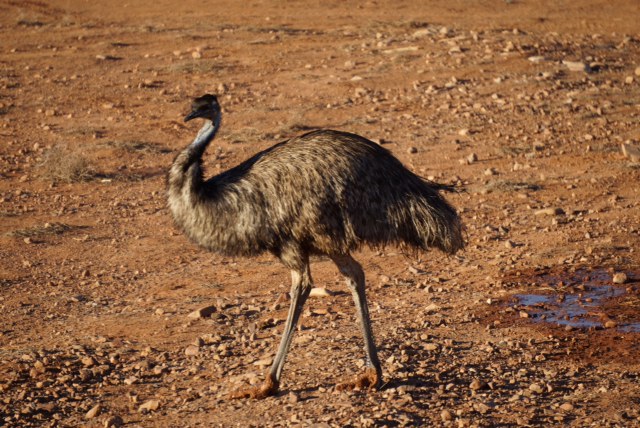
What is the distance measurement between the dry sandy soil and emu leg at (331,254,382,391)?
3.1 inches

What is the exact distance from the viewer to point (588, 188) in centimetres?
1084

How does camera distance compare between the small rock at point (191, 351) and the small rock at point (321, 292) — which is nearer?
the small rock at point (191, 351)

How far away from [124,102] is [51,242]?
467 centimetres

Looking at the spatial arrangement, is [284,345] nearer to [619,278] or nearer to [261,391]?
[261,391]

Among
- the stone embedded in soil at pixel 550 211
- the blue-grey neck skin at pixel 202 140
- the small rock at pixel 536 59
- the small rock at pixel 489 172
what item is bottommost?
the stone embedded in soil at pixel 550 211

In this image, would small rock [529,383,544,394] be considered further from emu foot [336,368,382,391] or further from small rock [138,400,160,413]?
small rock [138,400,160,413]

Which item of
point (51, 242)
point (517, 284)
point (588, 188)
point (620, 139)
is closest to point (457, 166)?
point (588, 188)

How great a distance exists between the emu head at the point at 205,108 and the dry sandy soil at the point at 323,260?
168cm

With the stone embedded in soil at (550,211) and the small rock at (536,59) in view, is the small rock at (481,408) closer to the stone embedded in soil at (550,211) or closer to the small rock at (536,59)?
the stone embedded in soil at (550,211)

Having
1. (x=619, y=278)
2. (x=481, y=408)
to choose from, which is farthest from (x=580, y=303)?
(x=481, y=408)

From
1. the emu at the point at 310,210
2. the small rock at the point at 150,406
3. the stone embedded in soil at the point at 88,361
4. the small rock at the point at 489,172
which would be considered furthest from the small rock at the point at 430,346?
the small rock at the point at 489,172

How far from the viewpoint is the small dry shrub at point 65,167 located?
37.5 ft

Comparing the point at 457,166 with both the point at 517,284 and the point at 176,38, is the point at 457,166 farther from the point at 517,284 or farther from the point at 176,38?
the point at 176,38

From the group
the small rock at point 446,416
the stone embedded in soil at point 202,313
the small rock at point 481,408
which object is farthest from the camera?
the stone embedded in soil at point 202,313
